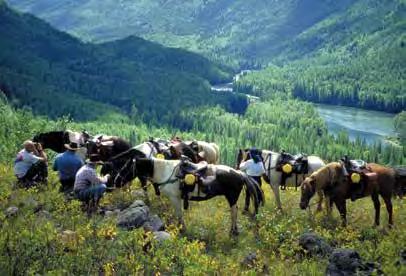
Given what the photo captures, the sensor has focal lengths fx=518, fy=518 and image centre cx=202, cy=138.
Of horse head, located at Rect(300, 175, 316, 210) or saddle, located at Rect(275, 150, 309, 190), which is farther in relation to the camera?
saddle, located at Rect(275, 150, 309, 190)

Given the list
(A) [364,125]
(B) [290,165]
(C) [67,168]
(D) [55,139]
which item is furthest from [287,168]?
(A) [364,125]

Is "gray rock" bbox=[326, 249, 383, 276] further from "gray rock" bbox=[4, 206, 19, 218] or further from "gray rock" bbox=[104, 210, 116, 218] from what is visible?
"gray rock" bbox=[4, 206, 19, 218]

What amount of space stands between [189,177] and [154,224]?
262cm

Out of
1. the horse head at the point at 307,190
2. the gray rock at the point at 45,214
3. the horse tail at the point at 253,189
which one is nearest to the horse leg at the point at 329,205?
the horse head at the point at 307,190

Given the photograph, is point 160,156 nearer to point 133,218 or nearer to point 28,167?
point 28,167

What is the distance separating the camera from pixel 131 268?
13.0m

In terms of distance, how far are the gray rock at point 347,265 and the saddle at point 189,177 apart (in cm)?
633

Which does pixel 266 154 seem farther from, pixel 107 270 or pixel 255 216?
pixel 107 270

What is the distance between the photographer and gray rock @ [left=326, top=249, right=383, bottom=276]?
1420cm

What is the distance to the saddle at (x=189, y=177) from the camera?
1939 cm

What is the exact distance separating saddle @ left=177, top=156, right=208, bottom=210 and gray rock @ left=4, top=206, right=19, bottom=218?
5.98 meters

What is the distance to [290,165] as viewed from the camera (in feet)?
78.8

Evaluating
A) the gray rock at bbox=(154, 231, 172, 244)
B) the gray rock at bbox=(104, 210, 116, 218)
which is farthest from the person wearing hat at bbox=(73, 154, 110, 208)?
the gray rock at bbox=(154, 231, 172, 244)

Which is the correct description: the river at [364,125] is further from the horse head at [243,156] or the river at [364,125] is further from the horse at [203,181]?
the horse at [203,181]
